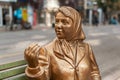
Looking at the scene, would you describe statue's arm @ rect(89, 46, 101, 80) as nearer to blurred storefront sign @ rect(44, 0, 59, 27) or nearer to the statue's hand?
the statue's hand

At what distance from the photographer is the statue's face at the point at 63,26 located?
359 cm

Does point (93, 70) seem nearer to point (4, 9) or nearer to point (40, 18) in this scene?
point (4, 9)

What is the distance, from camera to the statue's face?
3.59m

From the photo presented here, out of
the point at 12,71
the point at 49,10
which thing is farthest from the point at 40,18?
the point at 12,71

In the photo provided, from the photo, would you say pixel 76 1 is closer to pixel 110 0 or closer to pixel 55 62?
pixel 110 0

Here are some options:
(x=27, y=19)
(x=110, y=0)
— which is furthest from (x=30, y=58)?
(x=110, y=0)

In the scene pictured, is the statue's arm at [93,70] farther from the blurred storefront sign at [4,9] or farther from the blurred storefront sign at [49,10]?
the blurred storefront sign at [49,10]

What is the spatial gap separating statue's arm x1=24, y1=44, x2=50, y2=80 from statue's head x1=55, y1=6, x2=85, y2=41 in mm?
253

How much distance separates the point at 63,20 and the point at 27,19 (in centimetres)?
3582

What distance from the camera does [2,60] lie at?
467 inches

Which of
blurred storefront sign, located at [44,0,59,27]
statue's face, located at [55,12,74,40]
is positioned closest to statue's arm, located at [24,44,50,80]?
statue's face, located at [55,12,74,40]

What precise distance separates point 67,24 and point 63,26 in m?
0.04

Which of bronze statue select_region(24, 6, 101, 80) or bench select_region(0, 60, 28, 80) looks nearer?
bronze statue select_region(24, 6, 101, 80)

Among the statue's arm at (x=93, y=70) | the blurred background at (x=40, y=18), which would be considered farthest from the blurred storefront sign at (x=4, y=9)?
the statue's arm at (x=93, y=70)
